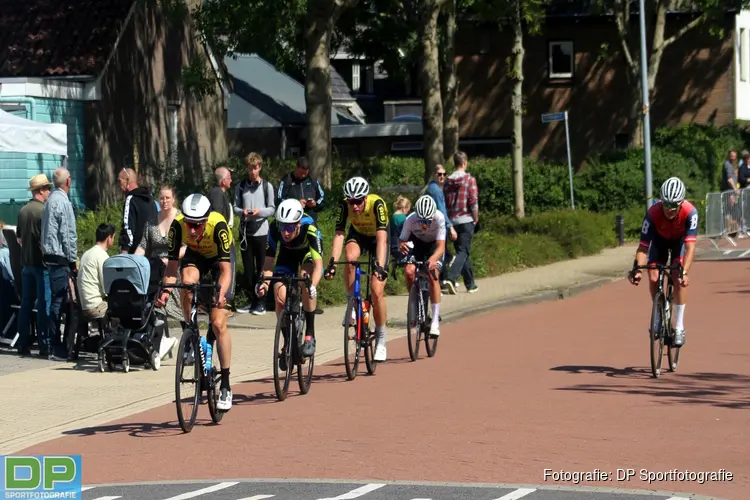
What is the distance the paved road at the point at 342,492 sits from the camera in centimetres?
873

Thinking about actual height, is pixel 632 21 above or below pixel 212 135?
above

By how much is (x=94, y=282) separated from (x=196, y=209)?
4104 mm

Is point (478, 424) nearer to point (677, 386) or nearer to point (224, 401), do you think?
point (224, 401)

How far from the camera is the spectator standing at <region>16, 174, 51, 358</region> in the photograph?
15742 mm

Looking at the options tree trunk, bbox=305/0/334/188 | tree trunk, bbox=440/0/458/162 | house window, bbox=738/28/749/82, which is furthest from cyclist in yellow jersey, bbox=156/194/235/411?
house window, bbox=738/28/749/82

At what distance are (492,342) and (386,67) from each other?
27229 mm

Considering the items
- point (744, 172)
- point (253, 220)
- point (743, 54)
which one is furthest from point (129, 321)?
point (743, 54)

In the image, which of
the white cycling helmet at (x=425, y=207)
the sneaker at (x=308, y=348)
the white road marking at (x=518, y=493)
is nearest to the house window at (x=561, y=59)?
the white cycling helmet at (x=425, y=207)

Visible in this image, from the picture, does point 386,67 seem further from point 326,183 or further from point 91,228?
point 91,228

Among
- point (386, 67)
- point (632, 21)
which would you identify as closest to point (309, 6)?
point (386, 67)

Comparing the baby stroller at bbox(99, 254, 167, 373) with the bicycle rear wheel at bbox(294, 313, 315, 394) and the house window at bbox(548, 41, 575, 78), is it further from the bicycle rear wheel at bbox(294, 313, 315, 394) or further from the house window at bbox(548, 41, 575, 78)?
the house window at bbox(548, 41, 575, 78)

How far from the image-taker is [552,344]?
16.8 meters

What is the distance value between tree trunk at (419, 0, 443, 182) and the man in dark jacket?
16653 millimetres

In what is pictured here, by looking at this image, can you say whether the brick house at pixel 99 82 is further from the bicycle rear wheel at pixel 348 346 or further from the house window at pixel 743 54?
the house window at pixel 743 54
